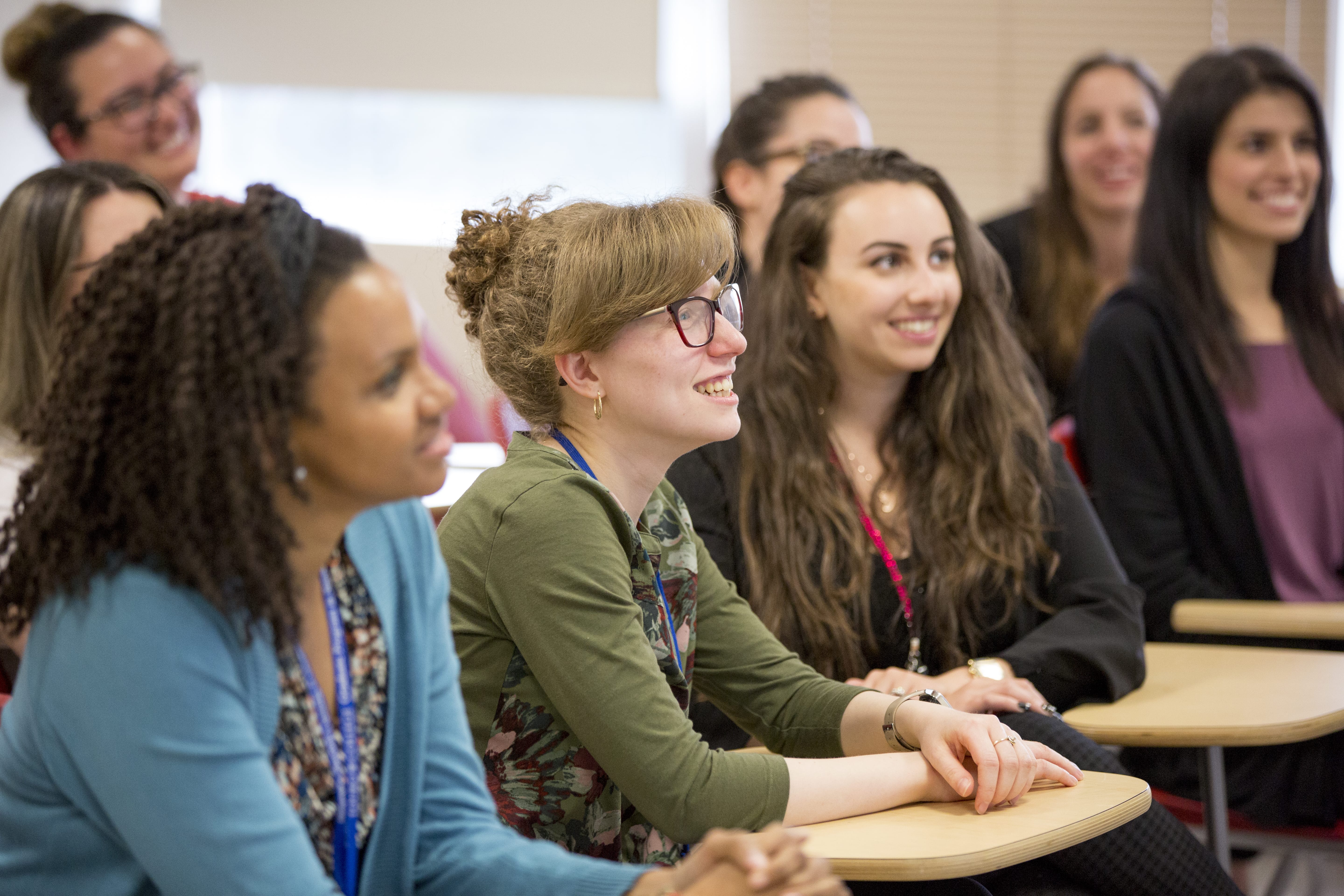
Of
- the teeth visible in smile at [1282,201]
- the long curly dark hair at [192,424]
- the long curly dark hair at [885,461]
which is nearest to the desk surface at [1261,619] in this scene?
the long curly dark hair at [885,461]

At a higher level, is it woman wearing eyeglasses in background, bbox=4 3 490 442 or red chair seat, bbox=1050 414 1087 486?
woman wearing eyeglasses in background, bbox=4 3 490 442

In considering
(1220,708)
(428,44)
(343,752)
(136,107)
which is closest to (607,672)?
(343,752)

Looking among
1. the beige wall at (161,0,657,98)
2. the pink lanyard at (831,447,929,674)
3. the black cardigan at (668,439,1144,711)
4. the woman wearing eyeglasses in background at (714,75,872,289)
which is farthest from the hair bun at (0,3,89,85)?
the pink lanyard at (831,447,929,674)

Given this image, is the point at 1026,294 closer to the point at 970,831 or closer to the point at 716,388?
the point at 716,388

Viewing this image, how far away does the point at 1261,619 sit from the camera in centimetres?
224

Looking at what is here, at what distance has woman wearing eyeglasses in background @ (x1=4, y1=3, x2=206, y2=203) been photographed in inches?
114

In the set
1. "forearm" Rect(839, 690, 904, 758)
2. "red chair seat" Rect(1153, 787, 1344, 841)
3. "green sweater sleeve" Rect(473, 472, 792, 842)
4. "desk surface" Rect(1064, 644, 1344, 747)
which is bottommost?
"red chair seat" Rect(1153, 787, 1344, 841)

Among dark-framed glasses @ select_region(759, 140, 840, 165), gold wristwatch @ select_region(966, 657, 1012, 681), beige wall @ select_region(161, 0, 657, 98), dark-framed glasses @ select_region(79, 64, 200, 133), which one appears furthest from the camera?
beige wall @ select_region(161, 0, 657, 98)

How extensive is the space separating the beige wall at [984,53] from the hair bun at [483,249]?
3.10 metres

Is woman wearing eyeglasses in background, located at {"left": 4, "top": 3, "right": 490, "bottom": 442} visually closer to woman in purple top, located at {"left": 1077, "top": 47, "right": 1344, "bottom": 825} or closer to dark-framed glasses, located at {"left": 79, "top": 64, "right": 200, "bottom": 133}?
dark-framed glasses, located at {"left": 79, "top": 64, "right": 200, "bottom": 133}

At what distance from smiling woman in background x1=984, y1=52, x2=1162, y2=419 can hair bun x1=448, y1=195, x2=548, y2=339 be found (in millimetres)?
1956

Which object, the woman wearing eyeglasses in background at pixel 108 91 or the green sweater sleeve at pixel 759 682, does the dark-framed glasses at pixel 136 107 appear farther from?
the green sweater sleeve at pixel 759 682

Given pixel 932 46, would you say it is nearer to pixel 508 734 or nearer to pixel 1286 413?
pixel 1286 413

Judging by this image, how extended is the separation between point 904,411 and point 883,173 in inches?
16.5
